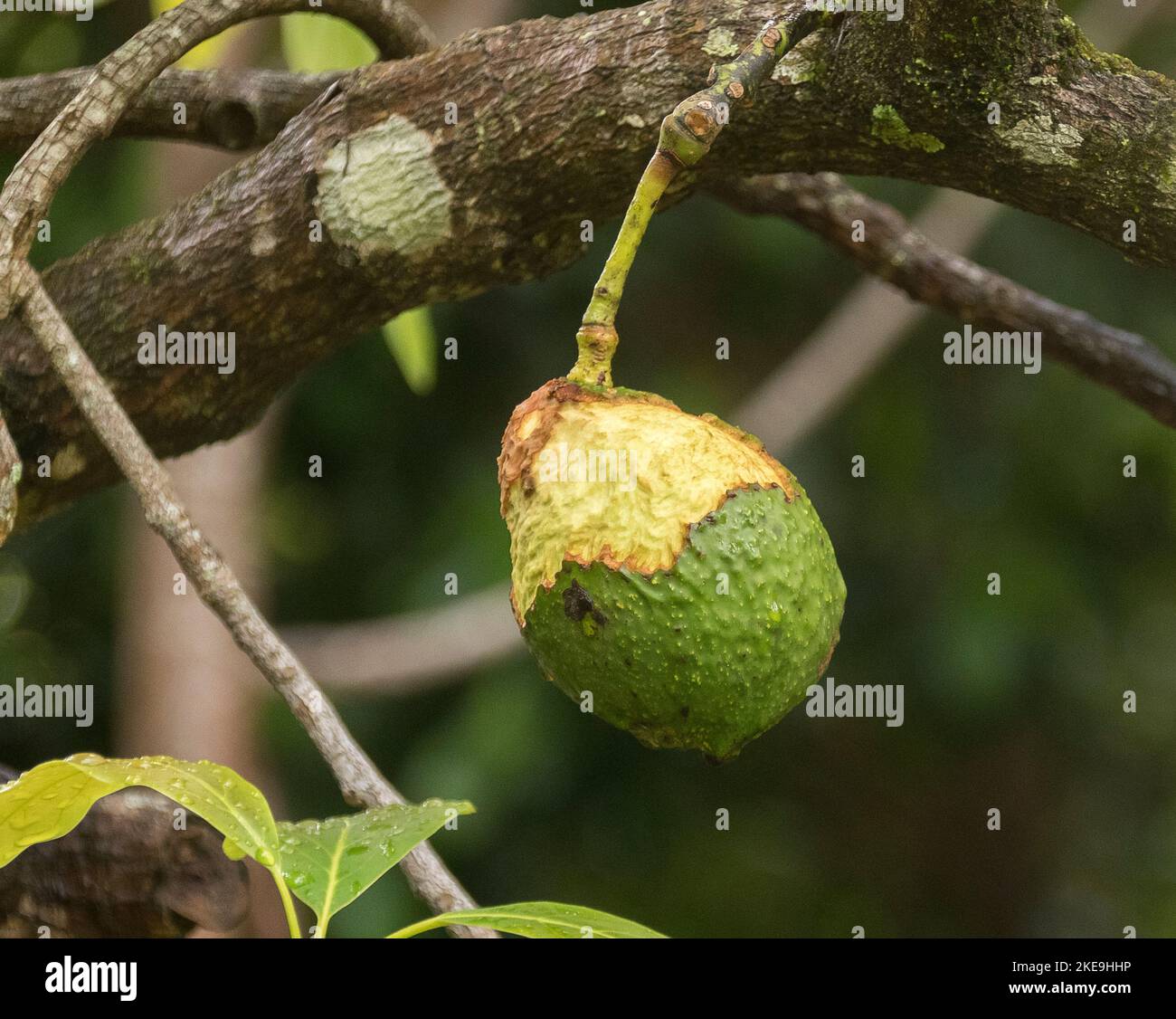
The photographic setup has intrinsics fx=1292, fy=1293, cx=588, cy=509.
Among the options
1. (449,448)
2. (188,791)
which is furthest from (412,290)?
(449,448)

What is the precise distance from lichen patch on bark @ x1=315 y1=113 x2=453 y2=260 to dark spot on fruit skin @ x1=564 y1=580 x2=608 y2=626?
0.37 m

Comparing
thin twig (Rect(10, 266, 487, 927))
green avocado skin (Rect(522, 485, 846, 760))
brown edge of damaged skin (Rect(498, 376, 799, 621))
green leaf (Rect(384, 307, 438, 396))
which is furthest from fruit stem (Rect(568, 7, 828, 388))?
green leaf (Rect(384, 307, 438, 396))

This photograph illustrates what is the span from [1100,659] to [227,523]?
2.51 metres

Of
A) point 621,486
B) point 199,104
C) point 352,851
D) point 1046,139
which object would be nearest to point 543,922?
point 352,851

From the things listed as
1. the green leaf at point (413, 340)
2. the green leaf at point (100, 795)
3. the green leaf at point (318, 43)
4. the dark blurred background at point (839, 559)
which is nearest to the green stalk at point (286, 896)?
the green leaf at point (100, 795)

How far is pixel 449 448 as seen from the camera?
373 centimetres

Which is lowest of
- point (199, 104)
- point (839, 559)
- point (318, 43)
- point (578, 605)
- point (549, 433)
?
point (839, 559)

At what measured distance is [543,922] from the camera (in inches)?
31.3

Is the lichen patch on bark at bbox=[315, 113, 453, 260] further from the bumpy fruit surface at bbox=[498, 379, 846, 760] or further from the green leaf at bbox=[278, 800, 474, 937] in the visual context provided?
the green leaf at bbox=[278, 800, 474, 937]

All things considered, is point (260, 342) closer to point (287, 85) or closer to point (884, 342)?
point (287, 85)

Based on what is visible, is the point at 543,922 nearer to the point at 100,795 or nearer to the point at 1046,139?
the point at 100,795

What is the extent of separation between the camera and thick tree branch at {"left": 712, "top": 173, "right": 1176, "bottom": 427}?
1376 mm

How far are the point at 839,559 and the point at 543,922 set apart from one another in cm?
284

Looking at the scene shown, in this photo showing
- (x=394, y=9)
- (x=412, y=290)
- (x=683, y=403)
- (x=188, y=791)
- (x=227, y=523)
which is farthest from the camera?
(x=683, y=403)
